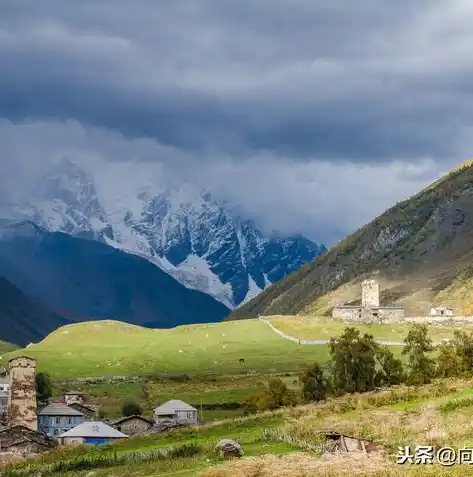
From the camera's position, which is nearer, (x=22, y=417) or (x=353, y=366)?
(x=353, y=366)

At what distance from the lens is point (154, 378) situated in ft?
591

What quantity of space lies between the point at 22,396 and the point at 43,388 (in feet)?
131

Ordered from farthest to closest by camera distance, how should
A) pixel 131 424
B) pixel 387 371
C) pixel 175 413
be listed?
pixel 175 413, pixel 131 424, pixel 387 371

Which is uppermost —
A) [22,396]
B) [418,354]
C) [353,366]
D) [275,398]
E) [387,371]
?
[418,354]

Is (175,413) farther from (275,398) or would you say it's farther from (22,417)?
(22,417)

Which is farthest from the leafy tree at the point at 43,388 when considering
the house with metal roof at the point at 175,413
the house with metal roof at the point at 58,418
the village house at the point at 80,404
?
the house with metal roof at the point at 175,413

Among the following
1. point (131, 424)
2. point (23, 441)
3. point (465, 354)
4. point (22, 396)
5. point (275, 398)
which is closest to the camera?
point (23, 441)

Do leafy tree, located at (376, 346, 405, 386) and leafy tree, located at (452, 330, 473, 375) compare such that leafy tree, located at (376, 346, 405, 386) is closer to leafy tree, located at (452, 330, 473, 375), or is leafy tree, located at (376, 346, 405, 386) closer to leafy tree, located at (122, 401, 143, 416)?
leafy tree, located at (452, 330, 473, 375)

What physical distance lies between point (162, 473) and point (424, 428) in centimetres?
1534

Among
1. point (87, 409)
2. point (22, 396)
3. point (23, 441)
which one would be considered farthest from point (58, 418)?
point (23, 441)

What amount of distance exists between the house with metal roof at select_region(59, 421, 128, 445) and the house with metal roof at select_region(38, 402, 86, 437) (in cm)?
1672

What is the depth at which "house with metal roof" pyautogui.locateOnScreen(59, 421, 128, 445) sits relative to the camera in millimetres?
103875

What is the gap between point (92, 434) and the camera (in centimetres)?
10525

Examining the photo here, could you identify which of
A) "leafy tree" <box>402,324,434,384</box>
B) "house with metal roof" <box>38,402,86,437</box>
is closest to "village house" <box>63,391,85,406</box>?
"house with metal roof" <box>38,402,86,437</box>
